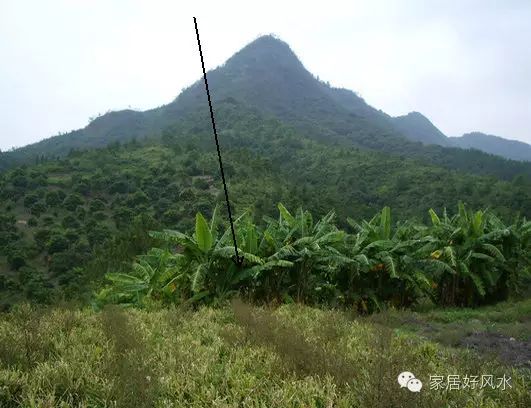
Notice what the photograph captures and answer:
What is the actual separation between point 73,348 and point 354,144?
561ft

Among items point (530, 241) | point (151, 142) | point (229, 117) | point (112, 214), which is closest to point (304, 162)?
point (151, 142)

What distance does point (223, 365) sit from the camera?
4.83 metres

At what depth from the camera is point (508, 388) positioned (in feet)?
13.5

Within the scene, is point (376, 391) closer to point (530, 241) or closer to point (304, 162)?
point (530, 241)

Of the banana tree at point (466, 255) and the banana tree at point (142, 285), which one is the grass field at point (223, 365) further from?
the banana tree at point (466, 255)

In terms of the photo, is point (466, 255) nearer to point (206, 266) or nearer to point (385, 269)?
point (385, 269)

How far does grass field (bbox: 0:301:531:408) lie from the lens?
388cm

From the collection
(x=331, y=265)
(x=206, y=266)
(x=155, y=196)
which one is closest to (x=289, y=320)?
(x=206, y=266)

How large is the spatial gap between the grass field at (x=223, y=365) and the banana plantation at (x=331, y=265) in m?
2.83

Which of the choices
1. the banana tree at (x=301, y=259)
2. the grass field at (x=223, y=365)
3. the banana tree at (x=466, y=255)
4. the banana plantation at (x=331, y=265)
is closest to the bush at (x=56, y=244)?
the banana plantation at (x=331, y=265)

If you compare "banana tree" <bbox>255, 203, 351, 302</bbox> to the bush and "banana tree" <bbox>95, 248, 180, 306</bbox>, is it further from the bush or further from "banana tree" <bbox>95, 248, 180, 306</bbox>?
the bush

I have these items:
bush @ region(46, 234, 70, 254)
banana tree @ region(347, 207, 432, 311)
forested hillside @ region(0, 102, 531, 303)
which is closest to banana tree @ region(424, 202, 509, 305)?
banana tree @ region(347, 207, 432, 311)

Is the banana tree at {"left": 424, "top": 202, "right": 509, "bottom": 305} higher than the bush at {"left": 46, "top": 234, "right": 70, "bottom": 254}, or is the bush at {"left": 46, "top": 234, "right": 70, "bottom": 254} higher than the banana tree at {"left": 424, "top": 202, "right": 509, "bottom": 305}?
the banana tree at {"left": 424, "top": 202, "right": 509, "bottom": 305}

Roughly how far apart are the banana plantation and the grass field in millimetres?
2831
